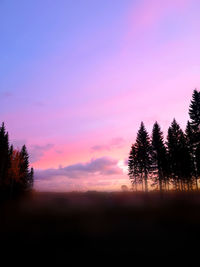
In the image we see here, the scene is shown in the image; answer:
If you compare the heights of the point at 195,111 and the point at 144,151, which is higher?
the point at 195,111

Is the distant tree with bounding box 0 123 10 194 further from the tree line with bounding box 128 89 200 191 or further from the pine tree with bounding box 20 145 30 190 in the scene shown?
the tree line with bounding box 128 89 200 191

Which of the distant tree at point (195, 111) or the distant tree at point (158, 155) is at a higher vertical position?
the distant tree at point (195, 111)

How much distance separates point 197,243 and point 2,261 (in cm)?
931

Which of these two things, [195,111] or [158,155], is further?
[158,155]

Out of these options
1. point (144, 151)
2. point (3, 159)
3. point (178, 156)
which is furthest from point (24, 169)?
point (178, 156)

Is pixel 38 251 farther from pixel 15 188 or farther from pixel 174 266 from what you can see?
pixel 15 188

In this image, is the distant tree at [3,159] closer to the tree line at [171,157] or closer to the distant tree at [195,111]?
the tree line at [171,157]

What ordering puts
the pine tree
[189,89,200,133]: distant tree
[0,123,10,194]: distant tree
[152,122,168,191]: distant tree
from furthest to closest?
the pine tree → [0,123,10,194]: distant tree → [152,122,168,191]: distant tree → [189,89,200,133]: distant tree

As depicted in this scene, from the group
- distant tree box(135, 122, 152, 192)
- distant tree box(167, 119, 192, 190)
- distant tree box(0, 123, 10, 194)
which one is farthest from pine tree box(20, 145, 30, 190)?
distant tree box(167, 119, 192, 190)

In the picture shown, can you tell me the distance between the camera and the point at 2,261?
7.05 metres

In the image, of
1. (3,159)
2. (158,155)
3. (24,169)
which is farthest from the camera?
(24,169)

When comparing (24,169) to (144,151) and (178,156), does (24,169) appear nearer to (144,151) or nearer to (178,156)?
(144,151)

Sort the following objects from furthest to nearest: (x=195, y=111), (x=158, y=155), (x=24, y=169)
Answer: (x=24, y=169), (x=158, y=155), (x=195, y=111)

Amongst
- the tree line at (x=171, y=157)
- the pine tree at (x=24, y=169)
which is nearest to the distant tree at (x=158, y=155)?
the tree line at (x=171, y=157)
